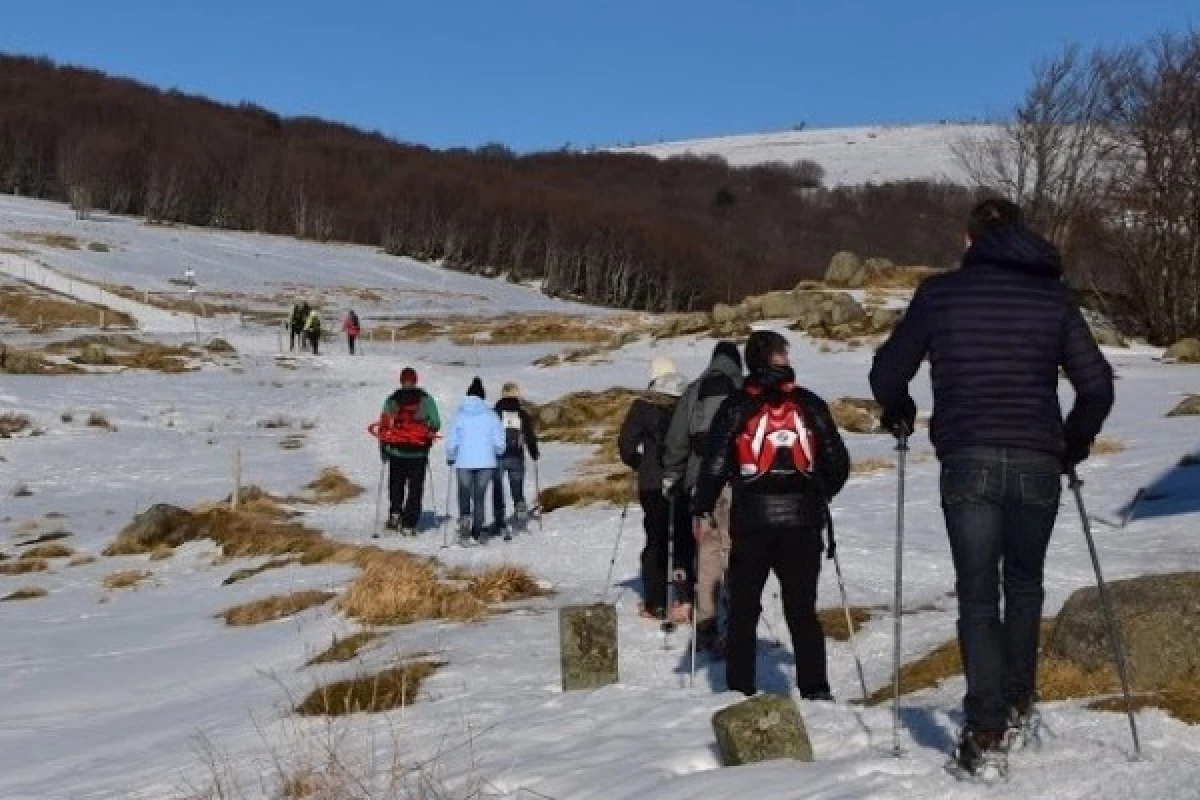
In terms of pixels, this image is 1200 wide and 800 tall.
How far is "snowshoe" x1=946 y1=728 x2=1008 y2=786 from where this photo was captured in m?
4.80

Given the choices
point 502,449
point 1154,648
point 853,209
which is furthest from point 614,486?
point 853,209

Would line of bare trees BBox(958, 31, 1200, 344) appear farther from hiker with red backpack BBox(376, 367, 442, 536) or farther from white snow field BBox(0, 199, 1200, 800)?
hiker with red backpack BBox(376, 367, 442, 536)

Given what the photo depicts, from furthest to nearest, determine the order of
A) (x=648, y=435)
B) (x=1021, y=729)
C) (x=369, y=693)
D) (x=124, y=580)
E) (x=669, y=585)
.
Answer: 1. (x=124, y=580)
2. (x=648, y=435)
3. (x=669, y=585)
4. (x=369, y=693)
5. (x=1021, y=729)

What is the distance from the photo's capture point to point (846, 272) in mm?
50219

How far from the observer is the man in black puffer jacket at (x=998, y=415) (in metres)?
4.89

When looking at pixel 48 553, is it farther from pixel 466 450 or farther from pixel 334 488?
pixel 466 450

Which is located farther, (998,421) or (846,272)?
(846,272)

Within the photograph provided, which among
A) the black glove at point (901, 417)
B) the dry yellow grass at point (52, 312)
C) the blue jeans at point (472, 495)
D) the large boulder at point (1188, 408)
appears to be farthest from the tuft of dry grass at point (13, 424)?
the dry yellow grass at point (52, 312)

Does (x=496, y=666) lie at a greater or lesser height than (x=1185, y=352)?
lesser

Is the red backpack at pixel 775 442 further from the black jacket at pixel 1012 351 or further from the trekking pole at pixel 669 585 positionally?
the trekking pole at pixel 669 585

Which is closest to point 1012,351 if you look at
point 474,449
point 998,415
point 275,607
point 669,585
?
point 998,415

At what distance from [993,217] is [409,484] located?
42.5ft

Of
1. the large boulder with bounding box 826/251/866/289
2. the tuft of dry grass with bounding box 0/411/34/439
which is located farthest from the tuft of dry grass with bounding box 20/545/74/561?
the large boulder with bounding box 826/251/866/289

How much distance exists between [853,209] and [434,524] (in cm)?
17422
